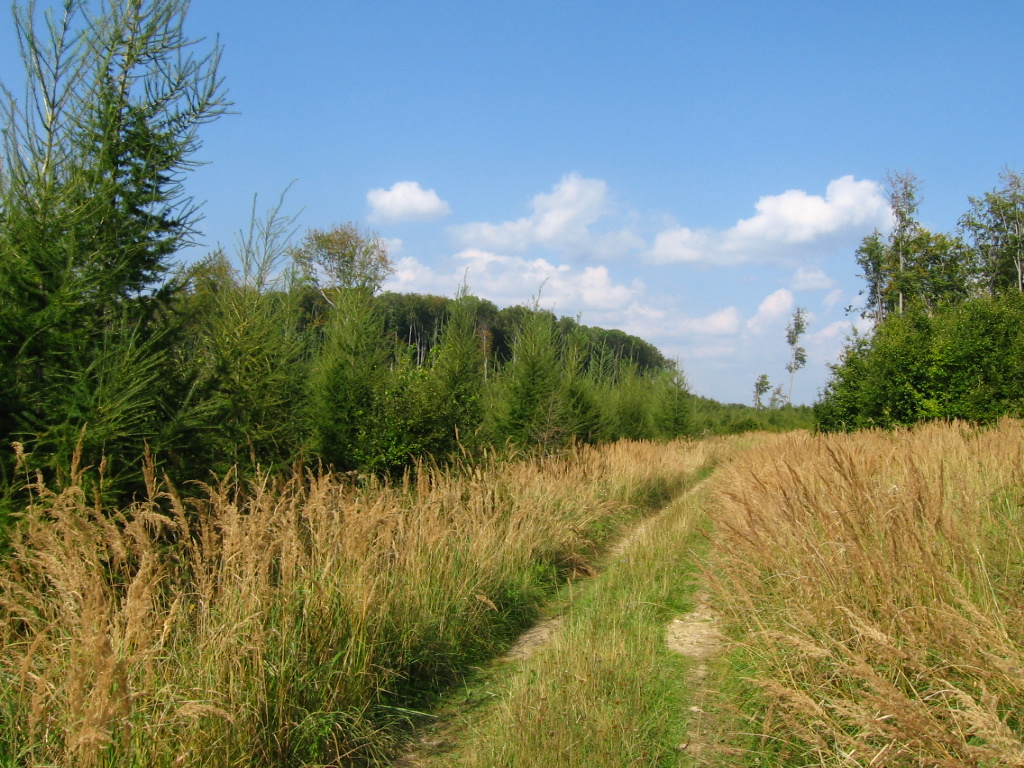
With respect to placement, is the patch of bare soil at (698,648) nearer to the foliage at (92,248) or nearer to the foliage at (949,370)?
the foliage at (92,248)

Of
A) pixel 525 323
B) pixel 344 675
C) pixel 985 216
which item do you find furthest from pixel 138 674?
pixel 985 216

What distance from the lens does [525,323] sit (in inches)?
638

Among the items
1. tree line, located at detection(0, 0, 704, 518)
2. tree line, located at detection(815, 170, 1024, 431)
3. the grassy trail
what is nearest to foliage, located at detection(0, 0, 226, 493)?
tree line, located at detection(0, 0, 704, 518)

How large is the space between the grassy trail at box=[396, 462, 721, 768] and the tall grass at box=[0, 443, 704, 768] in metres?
0.33

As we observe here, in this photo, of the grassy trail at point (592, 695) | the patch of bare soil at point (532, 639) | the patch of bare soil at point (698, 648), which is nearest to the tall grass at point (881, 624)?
the patch of bare soil at point (698, 648)

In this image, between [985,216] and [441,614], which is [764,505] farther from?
[985,216]

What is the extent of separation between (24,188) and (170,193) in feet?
3.84

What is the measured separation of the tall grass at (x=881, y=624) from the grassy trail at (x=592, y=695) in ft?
1.31

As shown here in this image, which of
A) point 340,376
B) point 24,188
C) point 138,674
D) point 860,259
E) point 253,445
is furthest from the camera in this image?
point 860,259

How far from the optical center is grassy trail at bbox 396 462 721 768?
3.17 m

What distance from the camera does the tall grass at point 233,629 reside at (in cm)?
250

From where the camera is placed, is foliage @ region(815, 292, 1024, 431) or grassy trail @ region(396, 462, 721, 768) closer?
grassy trail @ region(396, 462, 721, 768)

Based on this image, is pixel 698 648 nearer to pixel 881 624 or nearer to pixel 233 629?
pixel 881 624

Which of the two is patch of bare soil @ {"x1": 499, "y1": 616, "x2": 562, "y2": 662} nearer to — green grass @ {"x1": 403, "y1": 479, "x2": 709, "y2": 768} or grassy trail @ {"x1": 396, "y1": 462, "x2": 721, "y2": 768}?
grassy trail @ {"x1": 396, "y1": 462, "x2": 721, "y2": 768}
